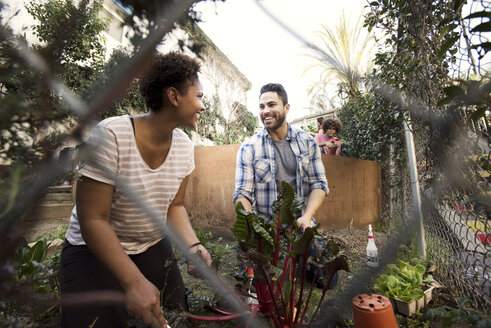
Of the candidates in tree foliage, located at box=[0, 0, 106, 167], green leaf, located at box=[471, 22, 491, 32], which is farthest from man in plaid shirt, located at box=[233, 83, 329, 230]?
tree foliage, located at box=[0, 0, 106, 167]

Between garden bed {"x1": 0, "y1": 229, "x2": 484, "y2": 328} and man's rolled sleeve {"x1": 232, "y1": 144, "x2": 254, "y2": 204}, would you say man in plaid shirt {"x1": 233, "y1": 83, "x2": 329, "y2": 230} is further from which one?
garden bed {"x1": 0, "y1": 229, "x2": 484, "y2": 328}

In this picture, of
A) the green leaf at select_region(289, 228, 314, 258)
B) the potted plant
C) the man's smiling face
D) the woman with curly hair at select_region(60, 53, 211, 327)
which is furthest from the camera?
the man's smiling face

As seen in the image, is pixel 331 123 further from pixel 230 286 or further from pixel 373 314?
pixel 373 314

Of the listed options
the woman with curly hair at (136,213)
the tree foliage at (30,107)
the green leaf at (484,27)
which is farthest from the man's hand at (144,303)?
the green leaf at (484,27)

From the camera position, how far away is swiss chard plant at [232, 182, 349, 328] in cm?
139

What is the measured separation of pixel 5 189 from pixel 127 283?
891 mm

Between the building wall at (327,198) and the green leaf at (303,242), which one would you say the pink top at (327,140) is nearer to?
the building wall at (327,198)

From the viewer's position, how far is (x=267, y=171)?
299 centimetres

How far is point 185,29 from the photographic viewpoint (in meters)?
0.43

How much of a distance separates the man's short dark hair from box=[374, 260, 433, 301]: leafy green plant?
1958 millimetres

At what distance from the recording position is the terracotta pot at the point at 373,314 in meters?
1.51

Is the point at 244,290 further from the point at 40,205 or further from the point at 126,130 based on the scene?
the point at 40,205

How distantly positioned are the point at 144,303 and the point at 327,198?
4.15 m

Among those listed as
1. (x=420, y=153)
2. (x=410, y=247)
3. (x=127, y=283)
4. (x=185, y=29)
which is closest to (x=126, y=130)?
(x=127, y=283)
